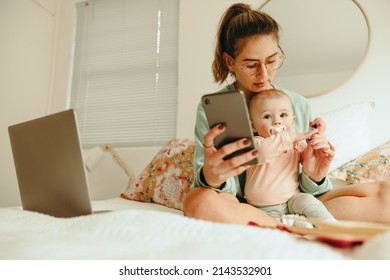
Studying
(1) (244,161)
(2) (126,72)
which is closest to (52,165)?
(1) (244,161)

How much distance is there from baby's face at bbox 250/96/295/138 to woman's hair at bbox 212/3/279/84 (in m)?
0.24

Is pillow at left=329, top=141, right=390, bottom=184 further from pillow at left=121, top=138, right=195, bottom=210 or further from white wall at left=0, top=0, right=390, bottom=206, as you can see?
pillow at left=121, top=138, right=195, bottom=210

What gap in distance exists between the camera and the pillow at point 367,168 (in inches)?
44.4

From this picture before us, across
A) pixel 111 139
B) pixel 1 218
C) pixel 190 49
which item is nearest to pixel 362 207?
pixel 1 218

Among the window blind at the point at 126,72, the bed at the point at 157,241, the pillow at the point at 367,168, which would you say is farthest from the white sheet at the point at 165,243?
the window blind at the point at 126,72

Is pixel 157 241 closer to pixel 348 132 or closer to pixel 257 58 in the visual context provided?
pixel 257 58

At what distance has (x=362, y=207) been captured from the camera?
88cm

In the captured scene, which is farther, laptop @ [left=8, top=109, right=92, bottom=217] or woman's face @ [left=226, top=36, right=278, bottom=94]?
woman's face @ [left=226, top=36, right=278, bottom=94]

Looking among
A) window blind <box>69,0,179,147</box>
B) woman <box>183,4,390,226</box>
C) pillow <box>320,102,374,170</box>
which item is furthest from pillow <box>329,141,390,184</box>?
window blind <box>69,0,179,147</box>

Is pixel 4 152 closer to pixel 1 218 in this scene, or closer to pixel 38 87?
pixel 38 87

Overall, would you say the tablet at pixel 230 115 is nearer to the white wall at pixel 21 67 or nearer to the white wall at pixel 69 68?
the white wall at pixel 69 68

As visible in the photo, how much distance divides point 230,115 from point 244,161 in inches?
5.0

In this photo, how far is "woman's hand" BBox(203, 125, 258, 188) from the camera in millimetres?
770
